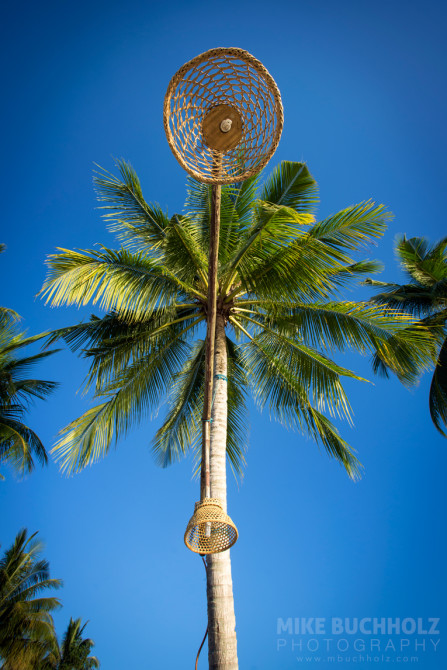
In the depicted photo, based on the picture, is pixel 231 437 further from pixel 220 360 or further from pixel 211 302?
pixel 211 302

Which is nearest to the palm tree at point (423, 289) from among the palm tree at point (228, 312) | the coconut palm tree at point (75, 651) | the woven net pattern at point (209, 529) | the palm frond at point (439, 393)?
the palm frond at point (439, 393)

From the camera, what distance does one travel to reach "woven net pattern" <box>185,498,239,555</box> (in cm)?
392

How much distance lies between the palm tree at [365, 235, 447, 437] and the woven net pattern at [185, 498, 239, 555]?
10.5 meters

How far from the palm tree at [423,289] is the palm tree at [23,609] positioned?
12.9 m

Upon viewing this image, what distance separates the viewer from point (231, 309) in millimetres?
9141

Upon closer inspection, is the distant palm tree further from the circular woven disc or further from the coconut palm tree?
the circular woven disc

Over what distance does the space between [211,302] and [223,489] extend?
3790 millimetres

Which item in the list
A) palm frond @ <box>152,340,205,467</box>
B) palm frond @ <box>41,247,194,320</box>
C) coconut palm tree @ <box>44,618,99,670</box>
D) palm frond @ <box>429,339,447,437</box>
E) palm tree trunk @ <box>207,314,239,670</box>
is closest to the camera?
palm tree trunk @ <box>207,314,239,670</box>

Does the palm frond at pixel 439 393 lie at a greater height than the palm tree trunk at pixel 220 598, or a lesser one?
greater

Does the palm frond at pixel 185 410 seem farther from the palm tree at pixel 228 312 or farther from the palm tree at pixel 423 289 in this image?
the palm tree at pixel 423 289

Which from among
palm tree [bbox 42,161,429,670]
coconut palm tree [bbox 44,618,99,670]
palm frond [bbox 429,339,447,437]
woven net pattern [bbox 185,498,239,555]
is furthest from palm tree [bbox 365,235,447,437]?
coconut palm tree [bbox 44,618,99,670]

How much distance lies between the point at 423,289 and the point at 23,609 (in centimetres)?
1529

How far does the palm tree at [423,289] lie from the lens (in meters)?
13.9

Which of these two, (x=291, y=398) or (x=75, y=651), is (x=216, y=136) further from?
(x=75, y=651)
